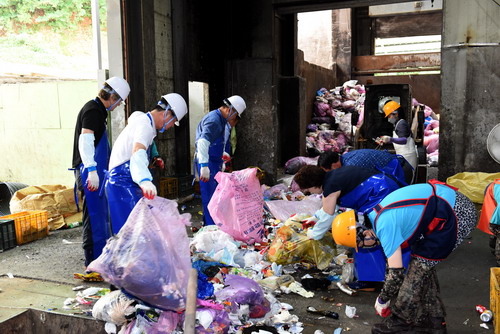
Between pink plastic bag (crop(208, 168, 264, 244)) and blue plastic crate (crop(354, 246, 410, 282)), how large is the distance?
54.0 inches

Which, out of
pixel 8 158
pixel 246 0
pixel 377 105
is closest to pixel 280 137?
pixel 377 105

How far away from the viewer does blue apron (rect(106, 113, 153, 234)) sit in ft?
11.8

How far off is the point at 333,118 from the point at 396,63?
4211 millimetres

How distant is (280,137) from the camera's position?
10.7 metres

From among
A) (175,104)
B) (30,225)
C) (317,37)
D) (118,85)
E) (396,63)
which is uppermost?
(317,37)

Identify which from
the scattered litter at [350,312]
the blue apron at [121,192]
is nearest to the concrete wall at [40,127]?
the blue apron at [121,192]

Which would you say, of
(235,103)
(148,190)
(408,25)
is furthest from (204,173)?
(408,25)

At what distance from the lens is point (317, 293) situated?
374cm

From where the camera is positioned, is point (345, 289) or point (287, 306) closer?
point (287, 306)

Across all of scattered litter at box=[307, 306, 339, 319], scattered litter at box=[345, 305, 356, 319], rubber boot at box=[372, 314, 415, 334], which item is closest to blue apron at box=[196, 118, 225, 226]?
scattered litter at box=[307, 306, 339, 319]

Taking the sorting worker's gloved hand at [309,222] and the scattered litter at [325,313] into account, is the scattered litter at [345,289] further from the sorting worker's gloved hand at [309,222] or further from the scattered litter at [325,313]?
the sorting worker's gloved hand at [309,222]

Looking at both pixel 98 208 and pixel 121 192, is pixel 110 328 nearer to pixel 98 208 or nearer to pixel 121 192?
pixel 121 192

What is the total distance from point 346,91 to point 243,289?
12320 mm

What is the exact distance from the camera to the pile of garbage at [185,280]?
111 inches
